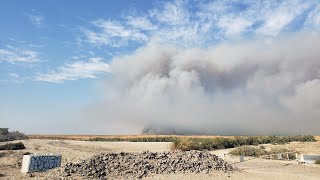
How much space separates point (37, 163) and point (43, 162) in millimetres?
543

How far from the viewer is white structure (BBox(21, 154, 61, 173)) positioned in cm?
2247

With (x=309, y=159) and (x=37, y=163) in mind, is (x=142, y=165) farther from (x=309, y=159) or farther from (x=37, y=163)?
(x=309, y=159)

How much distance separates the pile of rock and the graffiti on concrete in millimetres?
3686

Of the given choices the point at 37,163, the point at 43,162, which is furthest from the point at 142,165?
the point at 37,163

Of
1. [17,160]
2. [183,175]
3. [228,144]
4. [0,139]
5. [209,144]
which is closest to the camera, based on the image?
[183,175]

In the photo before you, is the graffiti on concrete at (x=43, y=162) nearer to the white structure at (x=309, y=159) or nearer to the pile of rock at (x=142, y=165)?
the pile of rock at (x=142, y=165)

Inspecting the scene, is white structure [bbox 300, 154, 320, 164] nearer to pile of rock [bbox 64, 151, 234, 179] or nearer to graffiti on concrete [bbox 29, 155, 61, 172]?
pile of rock [bbox 64, 151, 234, 179]

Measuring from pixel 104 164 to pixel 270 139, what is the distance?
47.7 m

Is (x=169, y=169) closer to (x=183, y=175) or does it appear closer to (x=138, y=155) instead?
A: (x=183, y=175)

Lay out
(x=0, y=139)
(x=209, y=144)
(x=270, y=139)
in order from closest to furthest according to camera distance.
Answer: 1. (x=209, y=144)
2. (x=0, y=139)
3. (x=270, y=139)

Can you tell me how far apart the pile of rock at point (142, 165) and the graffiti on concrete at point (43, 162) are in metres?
3.69

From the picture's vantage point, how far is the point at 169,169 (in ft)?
72.7

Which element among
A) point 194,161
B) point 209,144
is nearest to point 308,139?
point 209,144

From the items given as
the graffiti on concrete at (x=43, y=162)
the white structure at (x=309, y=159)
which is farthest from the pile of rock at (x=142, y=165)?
the white structure at (x=309, y=159)
